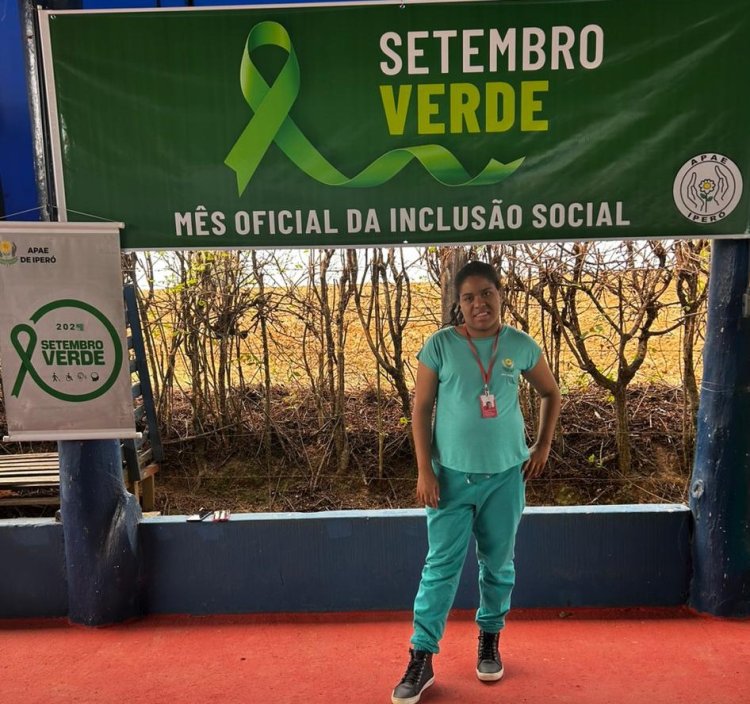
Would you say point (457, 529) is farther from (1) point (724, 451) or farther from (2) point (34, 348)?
(2) point (34, 348)

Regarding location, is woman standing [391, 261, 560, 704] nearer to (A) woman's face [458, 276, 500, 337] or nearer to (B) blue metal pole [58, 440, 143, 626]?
(A) woman's face [458, 276, 500, 337]

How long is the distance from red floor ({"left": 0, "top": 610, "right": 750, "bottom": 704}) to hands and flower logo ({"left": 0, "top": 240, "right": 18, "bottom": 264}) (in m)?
1.82

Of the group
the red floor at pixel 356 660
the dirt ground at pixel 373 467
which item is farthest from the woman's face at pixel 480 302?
the dirt ground at pixel 373 467

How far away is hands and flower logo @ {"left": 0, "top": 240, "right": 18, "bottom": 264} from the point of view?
3209 mm

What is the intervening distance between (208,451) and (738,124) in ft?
16.2

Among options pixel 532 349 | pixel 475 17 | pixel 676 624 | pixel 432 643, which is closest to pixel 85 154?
pixel 475 17

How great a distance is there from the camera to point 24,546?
353 cm

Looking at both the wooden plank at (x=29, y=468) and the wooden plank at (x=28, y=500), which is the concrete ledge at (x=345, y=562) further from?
the wooden plank at (x=29, y=468)

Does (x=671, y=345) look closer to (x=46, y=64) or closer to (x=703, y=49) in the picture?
(x=703, y=49)

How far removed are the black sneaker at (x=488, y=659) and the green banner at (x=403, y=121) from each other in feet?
5.80

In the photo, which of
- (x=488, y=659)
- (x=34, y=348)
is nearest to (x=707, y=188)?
→ (x=488, y=659)

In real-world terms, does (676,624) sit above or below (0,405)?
below

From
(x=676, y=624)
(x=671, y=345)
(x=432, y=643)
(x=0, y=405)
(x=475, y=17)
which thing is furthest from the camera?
(x=0, y=405)

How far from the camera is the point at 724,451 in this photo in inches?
135
